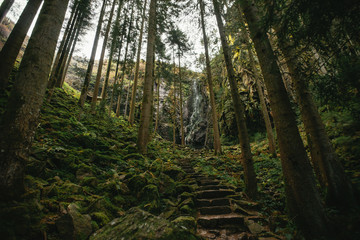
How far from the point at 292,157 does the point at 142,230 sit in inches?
100.0

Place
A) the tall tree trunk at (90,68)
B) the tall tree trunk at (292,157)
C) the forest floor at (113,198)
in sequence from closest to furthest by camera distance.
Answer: the forest floor at (113,198) < the tall tree trunk at (292,157) < the tall tree trunk at (90,68)

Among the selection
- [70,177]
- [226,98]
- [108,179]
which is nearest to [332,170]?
[108,179]

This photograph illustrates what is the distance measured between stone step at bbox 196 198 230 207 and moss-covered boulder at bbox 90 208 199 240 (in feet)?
8.25

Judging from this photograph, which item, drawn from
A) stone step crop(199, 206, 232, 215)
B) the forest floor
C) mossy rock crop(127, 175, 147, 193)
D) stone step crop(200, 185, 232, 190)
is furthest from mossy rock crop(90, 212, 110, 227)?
stone step crop(200, 185, 232, 190)

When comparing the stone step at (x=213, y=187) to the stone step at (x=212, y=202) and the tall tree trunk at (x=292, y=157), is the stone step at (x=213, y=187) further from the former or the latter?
the tall tree trunk at (x=292, y=157)

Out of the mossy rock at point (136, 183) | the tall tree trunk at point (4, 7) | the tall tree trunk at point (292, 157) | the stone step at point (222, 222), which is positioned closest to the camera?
the tall tree trunk at point (292, 157)

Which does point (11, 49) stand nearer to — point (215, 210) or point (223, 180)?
point (215, 210)

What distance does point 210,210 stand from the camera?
13.1 ft

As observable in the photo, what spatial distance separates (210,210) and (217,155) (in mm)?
6516

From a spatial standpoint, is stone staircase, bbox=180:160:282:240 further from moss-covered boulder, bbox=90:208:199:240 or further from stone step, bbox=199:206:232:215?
moss-covered boulder, bbox=90:208:199:240

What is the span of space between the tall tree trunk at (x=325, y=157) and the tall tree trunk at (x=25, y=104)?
3.98 m

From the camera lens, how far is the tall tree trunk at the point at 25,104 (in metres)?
1.76

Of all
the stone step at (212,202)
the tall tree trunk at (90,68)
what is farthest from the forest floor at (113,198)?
the tall tree trunk at (90,68)

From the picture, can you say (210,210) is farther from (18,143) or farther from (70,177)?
(18,143)
